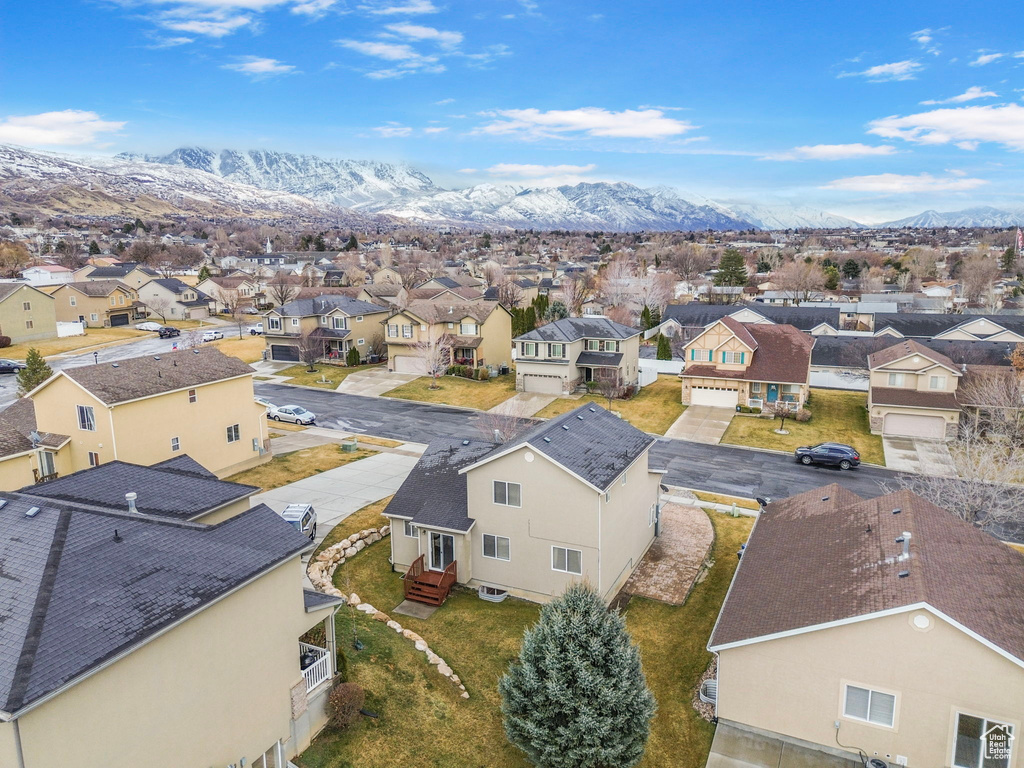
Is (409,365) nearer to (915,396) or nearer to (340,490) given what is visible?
(340,490)

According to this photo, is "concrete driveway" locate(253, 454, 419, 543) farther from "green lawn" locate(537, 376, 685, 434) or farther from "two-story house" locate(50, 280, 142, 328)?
"two-story house" locate(50, 280, 142, 328)

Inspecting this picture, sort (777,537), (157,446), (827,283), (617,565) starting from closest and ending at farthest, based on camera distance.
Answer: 1. (777,537)
2. (617,565)
3. (157,446)
4. (827,283)

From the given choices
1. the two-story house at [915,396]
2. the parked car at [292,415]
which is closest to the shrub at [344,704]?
the parked car at [292,415]

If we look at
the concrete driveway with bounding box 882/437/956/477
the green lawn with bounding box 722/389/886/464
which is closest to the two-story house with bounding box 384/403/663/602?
the green lawn with bounding box 722/389/886/464

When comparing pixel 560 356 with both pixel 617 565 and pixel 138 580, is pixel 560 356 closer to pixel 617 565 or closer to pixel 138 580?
pixel 617 565

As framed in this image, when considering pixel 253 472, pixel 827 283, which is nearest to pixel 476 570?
pixel 253 472
